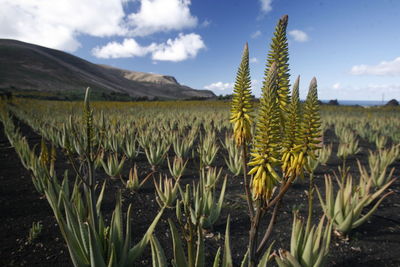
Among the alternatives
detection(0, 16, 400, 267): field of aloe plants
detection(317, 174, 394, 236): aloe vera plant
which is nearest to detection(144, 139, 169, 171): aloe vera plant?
detection(0, 16, 400, 267): field of aloe plants

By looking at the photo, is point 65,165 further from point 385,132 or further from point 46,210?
point 385,132

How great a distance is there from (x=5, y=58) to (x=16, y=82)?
2189 centimetres

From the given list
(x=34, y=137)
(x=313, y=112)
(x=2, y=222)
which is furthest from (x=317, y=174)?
(x=34, y=137)

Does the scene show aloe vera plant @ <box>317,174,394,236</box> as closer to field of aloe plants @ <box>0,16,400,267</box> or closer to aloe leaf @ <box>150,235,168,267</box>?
field of aloe plants @ <box>0,16,400,267</box>

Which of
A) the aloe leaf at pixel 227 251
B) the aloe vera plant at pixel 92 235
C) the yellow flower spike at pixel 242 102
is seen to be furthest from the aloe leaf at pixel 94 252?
the yellow flower spike at pixel 242 102

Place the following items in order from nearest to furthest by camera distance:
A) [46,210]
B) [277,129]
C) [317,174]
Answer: [277,129]
[46,210]
[317,174]

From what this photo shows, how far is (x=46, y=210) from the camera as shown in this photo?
9.10 ft

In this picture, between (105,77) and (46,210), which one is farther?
(105,77)

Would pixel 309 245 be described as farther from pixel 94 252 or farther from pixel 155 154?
pixel 155 154

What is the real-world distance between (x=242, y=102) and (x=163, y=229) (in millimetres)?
1895

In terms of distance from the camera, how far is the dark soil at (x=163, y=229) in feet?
6.73

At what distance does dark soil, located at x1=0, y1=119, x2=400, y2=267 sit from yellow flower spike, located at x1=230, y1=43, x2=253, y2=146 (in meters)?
1.34

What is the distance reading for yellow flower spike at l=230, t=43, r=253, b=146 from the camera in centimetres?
128

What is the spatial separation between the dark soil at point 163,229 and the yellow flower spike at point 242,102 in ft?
4.40
